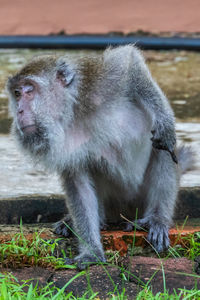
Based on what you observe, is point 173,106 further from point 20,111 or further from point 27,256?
point 27,256

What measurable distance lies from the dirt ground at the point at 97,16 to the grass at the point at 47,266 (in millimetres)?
5804

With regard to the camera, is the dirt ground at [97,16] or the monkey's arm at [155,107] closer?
the monkey's arm at [155,107]

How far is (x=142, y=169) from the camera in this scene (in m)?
3.83

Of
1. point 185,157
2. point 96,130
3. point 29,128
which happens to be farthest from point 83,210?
point 185,157

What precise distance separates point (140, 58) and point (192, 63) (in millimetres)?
4836

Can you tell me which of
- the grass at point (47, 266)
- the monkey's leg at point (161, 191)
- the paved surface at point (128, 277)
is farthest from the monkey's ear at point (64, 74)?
the paved surface at point (128, 277)

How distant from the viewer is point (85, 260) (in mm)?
3426

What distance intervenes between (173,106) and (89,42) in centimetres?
278

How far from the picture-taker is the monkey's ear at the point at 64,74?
351 centimetres

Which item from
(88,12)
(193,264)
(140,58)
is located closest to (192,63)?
(88,12)

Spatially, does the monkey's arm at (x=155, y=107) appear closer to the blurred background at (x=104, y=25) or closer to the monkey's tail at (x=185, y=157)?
the monkey's tail at (x=185, y=157)

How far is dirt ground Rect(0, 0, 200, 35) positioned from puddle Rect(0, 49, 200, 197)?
354 millimetres

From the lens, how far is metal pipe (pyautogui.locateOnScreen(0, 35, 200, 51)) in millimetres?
8836

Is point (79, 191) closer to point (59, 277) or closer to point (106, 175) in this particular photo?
point (106, 175)
